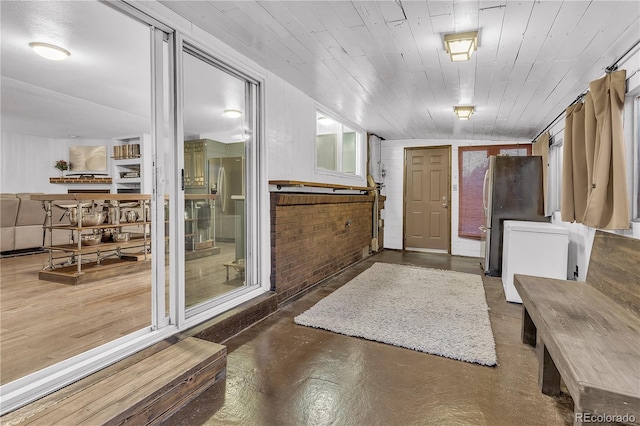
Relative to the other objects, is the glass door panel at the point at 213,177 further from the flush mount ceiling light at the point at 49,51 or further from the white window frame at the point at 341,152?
the flush mount ceiling light at the point at 49,51

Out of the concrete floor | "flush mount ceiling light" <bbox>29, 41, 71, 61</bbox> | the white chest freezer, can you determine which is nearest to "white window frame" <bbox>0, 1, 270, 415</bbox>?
the concrete floor

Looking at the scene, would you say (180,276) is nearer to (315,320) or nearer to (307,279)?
(315,320)

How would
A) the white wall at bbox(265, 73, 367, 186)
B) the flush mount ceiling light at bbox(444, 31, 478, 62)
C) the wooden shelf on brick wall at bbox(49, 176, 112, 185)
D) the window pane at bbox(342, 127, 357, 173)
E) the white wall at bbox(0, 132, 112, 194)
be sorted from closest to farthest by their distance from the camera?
the flush mount ceiling light at bbox(444, 31, 478, 62) < the white wall at bbox(265, 73, 367, 186) < the window pane at bbox(342, 127, 357, 173) < the white wall at bbox(0, 132, 112, 194) < the wooden shelf on brick wall at bbox(49, 176, 112, 185)

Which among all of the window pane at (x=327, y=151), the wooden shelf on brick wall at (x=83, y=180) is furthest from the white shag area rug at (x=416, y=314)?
the wooden shelf on brick wall at (x=83, y=180)

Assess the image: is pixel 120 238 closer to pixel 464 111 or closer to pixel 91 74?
pixel 91 74

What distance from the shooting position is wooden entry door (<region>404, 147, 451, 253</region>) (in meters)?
6.59

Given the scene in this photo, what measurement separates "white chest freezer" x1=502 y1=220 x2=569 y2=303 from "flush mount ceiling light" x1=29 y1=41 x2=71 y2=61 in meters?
4.70

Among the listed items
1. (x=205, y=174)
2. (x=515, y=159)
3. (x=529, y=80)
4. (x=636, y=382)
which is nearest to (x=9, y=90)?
(x=205, y=174)

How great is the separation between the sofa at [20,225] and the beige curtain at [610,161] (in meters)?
6.70

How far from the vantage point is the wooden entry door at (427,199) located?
259 inches

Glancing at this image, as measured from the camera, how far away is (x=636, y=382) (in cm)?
109

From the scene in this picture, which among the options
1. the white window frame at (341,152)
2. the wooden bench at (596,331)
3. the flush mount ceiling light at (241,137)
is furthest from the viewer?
the white window frame at (341,152)

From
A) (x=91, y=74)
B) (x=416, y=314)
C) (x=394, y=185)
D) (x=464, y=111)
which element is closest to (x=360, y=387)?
(x=416, y=314)

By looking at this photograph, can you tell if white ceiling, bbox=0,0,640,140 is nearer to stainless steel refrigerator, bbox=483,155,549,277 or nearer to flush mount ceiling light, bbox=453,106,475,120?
flush mount ceiling light, bbox=453,106,475,120
